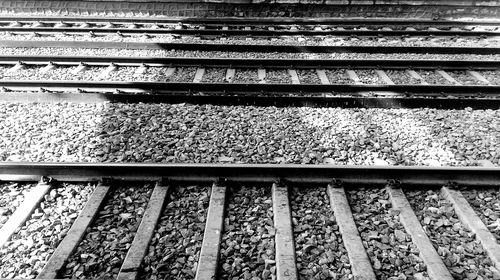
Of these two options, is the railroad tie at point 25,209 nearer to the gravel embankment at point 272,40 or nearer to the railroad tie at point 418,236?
the railroad tie at point 418,236

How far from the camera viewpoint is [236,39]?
27.7ft

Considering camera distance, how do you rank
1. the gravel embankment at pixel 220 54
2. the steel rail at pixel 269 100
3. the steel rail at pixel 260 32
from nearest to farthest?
the steel rail at pixel 269 100 → the gravel embankment at pixel 220 54 → the steel rail at pixel 260 32

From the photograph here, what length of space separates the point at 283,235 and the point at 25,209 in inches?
96.6

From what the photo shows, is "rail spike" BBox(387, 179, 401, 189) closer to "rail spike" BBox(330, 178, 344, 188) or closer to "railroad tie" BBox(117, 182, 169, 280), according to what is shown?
"rail spike" BBox(330, 178, 344, 188)

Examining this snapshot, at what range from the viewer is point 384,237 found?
11.0ft

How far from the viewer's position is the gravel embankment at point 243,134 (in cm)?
443

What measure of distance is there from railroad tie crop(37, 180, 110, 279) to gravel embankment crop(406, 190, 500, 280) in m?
3.11

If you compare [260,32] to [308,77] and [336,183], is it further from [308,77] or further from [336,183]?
[336,183]

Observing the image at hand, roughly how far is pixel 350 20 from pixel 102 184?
317 inches

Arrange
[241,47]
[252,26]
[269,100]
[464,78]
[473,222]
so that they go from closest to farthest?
[473,222], [269,100], [464,78], [241,47], [252,26]

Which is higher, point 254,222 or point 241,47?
point 241,47

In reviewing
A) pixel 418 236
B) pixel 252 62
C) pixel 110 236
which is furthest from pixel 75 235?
pixel 252 62

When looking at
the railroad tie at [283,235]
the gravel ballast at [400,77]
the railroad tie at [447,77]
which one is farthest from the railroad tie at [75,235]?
the railroad tie at [447,77]

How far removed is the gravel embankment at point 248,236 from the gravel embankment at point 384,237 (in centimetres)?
85
